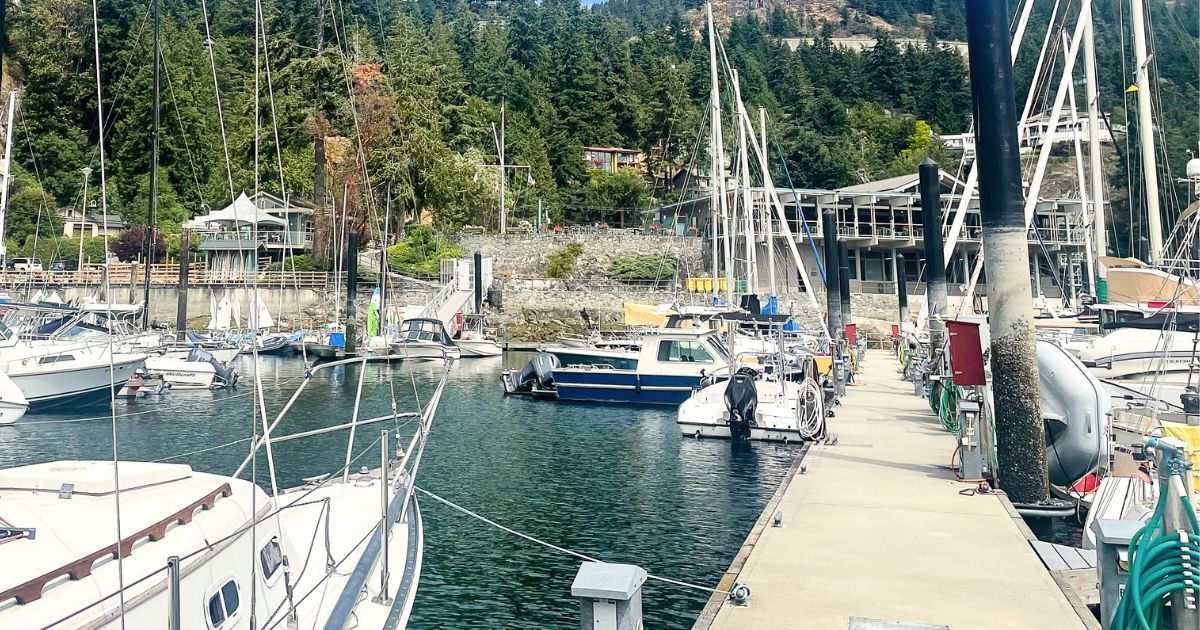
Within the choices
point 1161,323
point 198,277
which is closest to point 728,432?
point 1161,323

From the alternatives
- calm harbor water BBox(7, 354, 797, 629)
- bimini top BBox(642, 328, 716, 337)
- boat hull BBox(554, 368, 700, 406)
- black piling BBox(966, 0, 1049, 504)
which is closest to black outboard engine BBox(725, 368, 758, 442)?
calm harbor water BBox(7, 354, 797, 629)

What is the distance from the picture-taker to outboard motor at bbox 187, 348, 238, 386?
104 ft

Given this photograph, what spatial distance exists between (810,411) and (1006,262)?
9.97 metres

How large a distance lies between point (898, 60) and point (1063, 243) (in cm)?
7127

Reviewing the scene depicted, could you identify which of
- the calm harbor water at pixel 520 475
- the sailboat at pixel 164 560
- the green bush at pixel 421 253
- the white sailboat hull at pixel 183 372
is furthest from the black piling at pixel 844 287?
the sailboat at pixel 164 560

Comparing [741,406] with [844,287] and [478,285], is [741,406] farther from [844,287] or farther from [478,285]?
[478,285]

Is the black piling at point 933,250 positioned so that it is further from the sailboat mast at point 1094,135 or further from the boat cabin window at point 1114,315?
the sailboat mast at point 1094,135

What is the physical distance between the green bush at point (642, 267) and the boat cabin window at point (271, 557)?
5543 cm

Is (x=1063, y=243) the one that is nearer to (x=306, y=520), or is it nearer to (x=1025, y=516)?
(x=1025, y=516)

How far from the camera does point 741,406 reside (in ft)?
66.1

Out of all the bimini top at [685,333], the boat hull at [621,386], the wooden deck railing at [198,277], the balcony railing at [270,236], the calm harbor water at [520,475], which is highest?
the balcony railing at [270,236]

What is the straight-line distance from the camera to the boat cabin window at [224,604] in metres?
5.64

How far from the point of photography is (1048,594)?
7789 mm

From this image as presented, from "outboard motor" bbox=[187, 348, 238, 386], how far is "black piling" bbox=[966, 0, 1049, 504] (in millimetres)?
26979
